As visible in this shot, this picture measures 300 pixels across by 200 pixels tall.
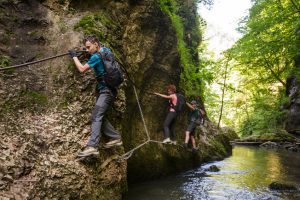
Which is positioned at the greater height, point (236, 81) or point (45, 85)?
point (236, 81)

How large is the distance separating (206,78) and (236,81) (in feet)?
91.4

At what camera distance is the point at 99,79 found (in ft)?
23.7

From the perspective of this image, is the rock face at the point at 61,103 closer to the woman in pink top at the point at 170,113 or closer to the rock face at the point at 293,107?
the woman in pink top at the point at 170,113

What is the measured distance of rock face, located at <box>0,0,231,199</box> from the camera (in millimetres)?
6242

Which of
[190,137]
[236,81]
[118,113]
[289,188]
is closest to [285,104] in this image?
[236,81]

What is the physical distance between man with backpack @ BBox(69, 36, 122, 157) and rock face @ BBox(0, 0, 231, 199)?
0.47 meters

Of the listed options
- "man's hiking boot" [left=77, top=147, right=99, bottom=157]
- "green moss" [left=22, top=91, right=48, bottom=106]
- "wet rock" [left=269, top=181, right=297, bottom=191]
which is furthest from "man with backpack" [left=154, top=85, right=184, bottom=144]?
"green moss" [left=22, top=91, right=48, bottom=106]

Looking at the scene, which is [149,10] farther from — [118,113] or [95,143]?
[95,143]

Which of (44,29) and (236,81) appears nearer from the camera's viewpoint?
(44,29)

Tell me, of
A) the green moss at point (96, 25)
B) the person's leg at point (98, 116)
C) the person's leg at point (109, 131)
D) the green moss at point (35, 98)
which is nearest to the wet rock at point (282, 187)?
the person's leg at point (109, 131)

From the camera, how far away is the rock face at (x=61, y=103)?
246 inches

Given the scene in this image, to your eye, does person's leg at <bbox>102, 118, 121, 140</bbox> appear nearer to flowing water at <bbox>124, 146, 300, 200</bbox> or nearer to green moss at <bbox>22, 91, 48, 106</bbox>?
green moss at <bbox>22, 91, 48, 106</bbox>

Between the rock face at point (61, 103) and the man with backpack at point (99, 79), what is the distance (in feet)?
1.54

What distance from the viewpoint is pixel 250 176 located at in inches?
519
